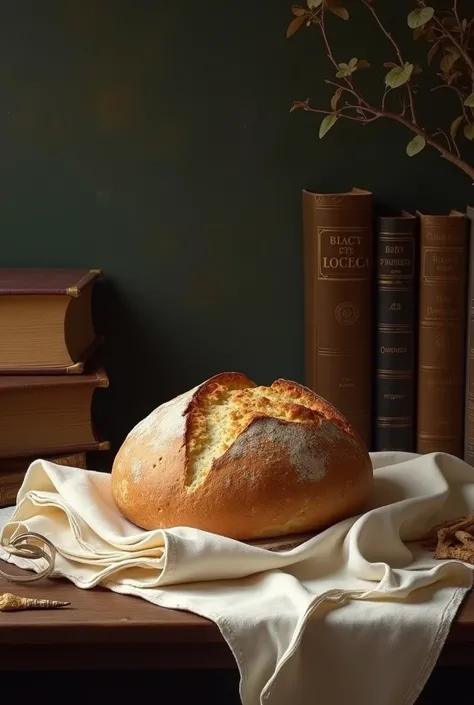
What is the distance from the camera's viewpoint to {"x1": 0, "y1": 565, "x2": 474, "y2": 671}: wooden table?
3.24 ft

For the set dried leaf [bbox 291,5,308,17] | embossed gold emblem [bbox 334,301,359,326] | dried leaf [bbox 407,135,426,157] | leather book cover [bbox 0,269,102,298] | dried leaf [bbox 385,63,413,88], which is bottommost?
embossed gold emblem [bbox 334,301,359,326]

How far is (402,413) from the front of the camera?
1.59 metres

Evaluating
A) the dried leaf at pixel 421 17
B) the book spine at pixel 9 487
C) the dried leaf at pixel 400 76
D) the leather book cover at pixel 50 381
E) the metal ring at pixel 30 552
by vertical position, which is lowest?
the book spine at pixel 9 487

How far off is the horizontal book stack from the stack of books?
14.1 inches

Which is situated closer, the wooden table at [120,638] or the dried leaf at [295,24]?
the wooden table at [120,638]

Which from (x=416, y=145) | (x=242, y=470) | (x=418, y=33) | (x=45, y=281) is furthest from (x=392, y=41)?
(x=242, y=470)

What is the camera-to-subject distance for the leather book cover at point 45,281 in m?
1.43

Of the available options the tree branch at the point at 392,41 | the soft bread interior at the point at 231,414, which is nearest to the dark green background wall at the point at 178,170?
the tree branch at the point at 392,41

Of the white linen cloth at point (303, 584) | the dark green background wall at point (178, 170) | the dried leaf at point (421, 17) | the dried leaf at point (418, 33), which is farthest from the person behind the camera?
the dark green background wall at point (178, 170)

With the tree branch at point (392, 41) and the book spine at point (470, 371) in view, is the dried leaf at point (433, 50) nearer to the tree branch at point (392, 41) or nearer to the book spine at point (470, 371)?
the tree branch at point (392, 41)

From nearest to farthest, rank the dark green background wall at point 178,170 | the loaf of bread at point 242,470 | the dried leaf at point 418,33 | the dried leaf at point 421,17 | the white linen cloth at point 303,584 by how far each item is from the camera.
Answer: the white linen cloth at point 303,584, the loaf of bread at point 242,470, the dried leaf at point 421,17, the dried leaf at point 418,33, the dark green background wall at point 178,170

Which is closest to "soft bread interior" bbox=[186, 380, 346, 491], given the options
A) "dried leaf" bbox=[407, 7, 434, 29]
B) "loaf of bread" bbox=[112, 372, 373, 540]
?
"loaf of bread" bbox=[112, 372, 373, 540]

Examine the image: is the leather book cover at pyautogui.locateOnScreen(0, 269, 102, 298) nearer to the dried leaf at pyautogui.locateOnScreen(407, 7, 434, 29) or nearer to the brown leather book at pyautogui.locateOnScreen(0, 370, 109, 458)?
the brown leather book at pyautogui.locateOnScreen(0, 370, 109, 458)

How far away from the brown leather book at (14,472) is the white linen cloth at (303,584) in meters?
A: 0.24
